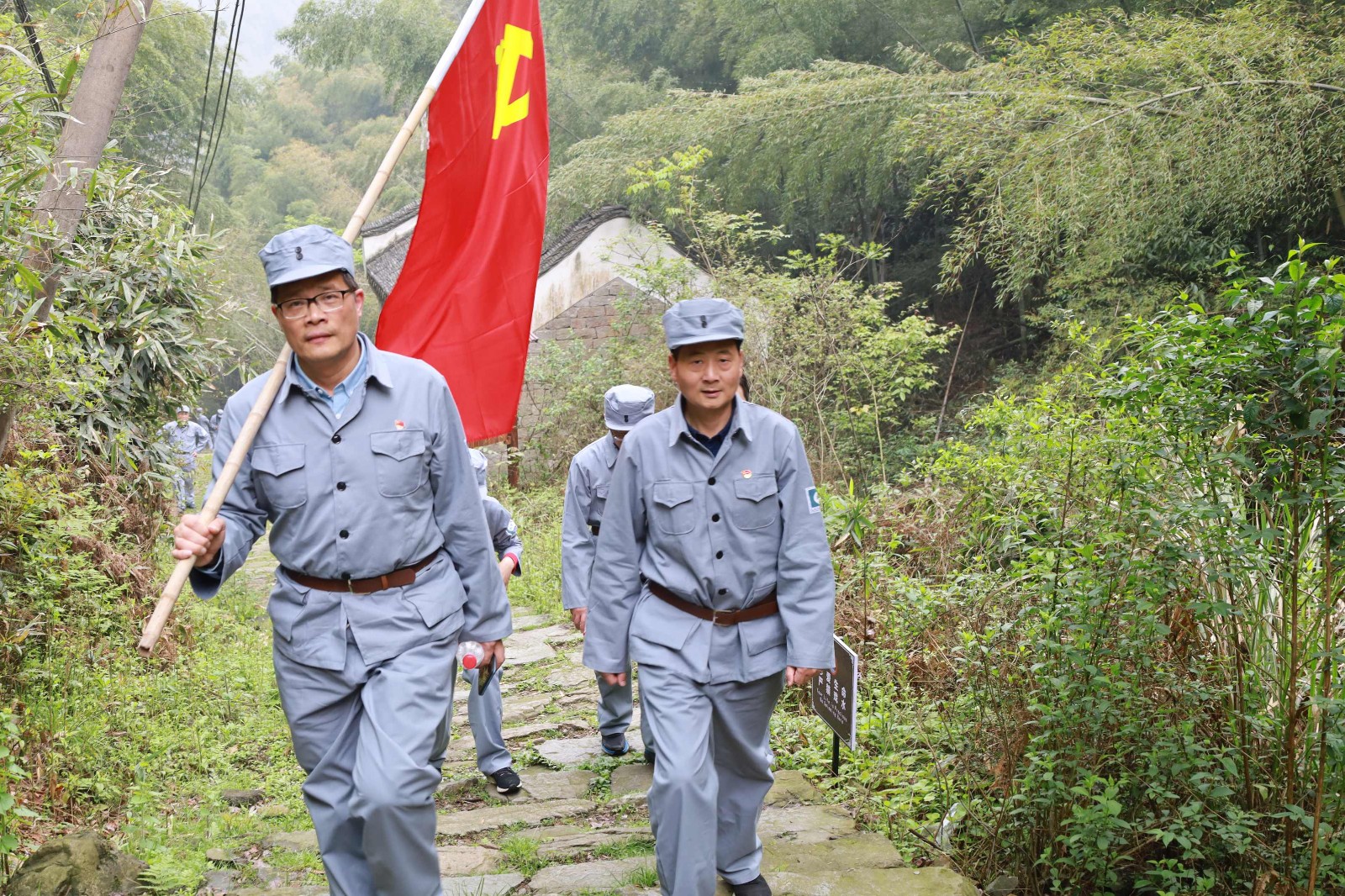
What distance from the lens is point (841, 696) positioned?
14.6 ft

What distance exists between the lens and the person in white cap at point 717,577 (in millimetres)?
3625

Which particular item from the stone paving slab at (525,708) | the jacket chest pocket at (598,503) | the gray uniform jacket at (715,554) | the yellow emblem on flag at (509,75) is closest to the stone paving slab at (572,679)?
the stone paving slab at (525,708)

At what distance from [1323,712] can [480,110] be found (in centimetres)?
353

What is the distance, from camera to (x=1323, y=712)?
3527mm

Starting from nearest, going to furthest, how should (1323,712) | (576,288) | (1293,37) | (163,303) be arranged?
(1323,712) → (163,303) → (1293,37) → (576,288)

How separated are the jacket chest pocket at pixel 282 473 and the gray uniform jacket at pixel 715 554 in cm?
101

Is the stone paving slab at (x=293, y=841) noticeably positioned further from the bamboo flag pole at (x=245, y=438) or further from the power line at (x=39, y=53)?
the power line at (x=39, y=53)

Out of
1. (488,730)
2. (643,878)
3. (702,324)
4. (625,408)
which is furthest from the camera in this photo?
(625,408)

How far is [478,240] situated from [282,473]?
1451 mm

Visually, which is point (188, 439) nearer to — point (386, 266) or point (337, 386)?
point (386, 266)

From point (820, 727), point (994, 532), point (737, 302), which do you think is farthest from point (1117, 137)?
point (820, 727)

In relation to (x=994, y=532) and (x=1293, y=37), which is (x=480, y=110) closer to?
(x=994, y=532)

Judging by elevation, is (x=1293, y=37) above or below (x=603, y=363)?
above

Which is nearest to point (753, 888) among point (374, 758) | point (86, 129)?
point (374, 758)
